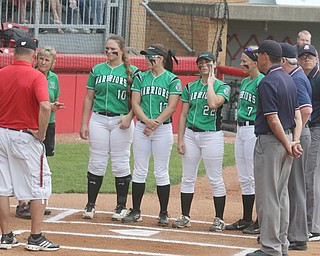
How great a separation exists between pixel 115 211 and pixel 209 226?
3.56 ft

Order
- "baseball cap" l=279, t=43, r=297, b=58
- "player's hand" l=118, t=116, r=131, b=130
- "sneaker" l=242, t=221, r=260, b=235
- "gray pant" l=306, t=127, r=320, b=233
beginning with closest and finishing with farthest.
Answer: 1. "baseball cap" l=279, t=43, r=297, b=58
2. "gray pant" l=306, t=127, r=320, b=233
3. "sneaker" l=242, t=221, r=260, b=235
4. "player's hand" l=118, t=116, r=131, b=130

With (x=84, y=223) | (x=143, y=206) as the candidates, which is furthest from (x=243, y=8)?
(x=84, y=223)

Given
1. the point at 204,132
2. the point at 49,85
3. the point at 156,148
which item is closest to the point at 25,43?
the point at 49,85

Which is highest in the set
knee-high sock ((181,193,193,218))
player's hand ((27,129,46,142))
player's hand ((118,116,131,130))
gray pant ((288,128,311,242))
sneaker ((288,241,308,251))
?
player's hand ((27,129,46,142))

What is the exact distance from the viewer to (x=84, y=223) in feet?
31.3

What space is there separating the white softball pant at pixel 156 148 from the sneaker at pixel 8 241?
205cm

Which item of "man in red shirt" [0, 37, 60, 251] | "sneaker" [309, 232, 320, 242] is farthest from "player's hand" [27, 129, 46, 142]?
"sneaker" [309, 232, 320, 242]

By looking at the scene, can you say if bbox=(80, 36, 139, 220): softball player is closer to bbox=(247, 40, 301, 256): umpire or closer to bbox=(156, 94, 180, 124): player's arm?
bbox=(156, 94, 180, 124): player's arm

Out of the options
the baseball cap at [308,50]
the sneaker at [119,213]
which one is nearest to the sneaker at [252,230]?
the sneaker at [119,213]

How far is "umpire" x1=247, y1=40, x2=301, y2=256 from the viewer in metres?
7.74

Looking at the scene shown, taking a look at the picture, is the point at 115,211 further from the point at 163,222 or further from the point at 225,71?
the point at 225,71

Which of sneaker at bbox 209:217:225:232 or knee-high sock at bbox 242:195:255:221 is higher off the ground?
knee-high sock at bbox 242:195:255:221

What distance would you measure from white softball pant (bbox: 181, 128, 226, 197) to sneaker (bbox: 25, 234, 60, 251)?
207 centimetres

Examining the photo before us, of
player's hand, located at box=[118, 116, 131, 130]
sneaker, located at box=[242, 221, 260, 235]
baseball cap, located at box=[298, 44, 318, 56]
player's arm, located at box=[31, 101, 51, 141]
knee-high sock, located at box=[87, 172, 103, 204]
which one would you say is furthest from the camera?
knee-high sock, located at box=[87, 172, 103, 204]
